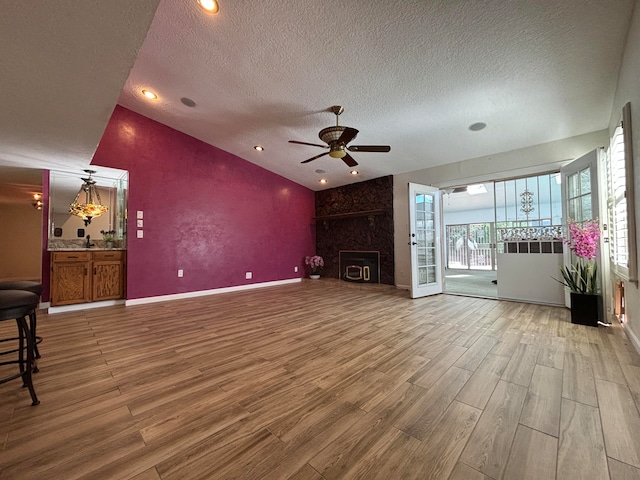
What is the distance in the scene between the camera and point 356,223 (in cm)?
640

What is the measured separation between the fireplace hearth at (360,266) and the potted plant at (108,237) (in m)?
4.84

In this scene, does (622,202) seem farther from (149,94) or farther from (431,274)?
(149,94)

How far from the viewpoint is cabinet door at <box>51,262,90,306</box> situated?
12.1 feet

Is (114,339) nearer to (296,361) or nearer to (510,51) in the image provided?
(296,361)

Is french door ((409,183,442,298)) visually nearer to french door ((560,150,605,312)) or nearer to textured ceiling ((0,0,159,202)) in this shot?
french door ((560,150,605,312))

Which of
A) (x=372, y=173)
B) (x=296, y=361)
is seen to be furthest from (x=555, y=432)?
(x=372, y=173)

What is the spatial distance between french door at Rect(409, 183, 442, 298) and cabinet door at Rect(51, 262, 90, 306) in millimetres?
5267

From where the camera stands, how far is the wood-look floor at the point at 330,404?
1.06 metres

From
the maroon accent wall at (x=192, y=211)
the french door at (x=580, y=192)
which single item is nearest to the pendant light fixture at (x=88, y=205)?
the maroon accent wall at (x=192, y=211)

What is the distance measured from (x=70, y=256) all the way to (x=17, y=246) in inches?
210

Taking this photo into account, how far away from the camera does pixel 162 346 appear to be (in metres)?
2.38

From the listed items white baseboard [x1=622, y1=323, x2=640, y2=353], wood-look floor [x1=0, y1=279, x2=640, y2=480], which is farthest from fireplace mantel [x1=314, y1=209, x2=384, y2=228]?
white baseboard [x1=622, y1=323, x2=640, y2=353]

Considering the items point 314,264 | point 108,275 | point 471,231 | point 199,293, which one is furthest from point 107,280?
point 471,231

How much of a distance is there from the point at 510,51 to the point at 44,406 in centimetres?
440
